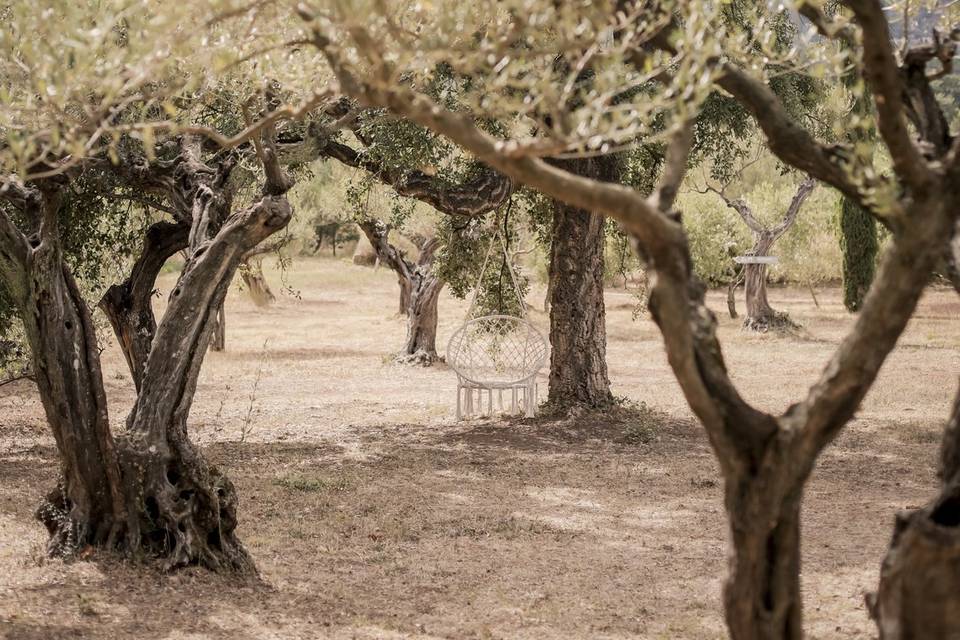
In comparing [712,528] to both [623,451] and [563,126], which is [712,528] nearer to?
[623,451]

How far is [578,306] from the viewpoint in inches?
445

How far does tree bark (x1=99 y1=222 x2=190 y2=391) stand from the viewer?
25.5 ft

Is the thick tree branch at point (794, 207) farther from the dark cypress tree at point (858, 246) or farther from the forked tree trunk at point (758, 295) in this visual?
the dark cypress tree at point (858, 246)

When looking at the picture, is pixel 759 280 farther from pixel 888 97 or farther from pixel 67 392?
pixel 888 97

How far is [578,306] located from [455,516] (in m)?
4.07

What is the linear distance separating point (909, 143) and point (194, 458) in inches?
162

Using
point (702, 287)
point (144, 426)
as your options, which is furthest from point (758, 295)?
point (702, 287)

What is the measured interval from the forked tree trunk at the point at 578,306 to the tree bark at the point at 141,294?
458cm

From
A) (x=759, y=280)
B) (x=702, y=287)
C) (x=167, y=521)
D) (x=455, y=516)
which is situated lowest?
(x=455, y=516)

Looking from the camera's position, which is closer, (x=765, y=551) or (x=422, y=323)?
(x=765, y=551)

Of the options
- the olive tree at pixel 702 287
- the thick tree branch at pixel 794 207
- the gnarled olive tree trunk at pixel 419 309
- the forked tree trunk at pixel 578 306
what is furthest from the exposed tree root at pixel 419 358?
the olive tree at pixel 702 287

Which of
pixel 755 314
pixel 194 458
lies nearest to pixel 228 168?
pixel 194 458

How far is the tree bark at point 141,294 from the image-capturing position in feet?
25.5

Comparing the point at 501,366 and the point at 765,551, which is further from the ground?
the point at 765,551
